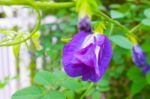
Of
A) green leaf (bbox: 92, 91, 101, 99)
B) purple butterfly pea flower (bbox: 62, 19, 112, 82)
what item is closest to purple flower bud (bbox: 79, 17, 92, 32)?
purple butterfly pea flower (bbox: 62, 19, 112, 82)

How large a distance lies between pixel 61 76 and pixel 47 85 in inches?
2.0

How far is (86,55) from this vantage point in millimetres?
642

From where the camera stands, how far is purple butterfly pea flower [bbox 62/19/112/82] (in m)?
0.63

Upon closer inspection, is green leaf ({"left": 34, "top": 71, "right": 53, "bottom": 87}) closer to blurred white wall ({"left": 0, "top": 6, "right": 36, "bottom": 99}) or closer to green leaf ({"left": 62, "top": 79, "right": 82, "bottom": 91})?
green leaf ({"left": 62, "top": 79, "right": 82, "bottom": 91})

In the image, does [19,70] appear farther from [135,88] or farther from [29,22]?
[135,88]

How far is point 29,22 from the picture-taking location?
3312 mm

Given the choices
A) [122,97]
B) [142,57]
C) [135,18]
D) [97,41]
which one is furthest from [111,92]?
[97,41]

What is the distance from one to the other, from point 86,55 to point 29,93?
7.1 inches

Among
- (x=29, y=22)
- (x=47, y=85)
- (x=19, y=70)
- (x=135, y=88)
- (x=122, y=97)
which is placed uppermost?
(x=47, y=85)

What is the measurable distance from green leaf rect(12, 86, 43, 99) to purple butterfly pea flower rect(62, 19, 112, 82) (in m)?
0.14

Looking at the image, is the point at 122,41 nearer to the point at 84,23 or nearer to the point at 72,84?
the point at 72,84

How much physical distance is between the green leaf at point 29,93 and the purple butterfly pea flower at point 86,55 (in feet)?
0.46

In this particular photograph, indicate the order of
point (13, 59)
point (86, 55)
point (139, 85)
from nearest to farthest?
point (86, 55) → point (139, 85) → point (13, 59)

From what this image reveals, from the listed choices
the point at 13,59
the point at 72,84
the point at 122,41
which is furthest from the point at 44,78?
the point at 13,59
